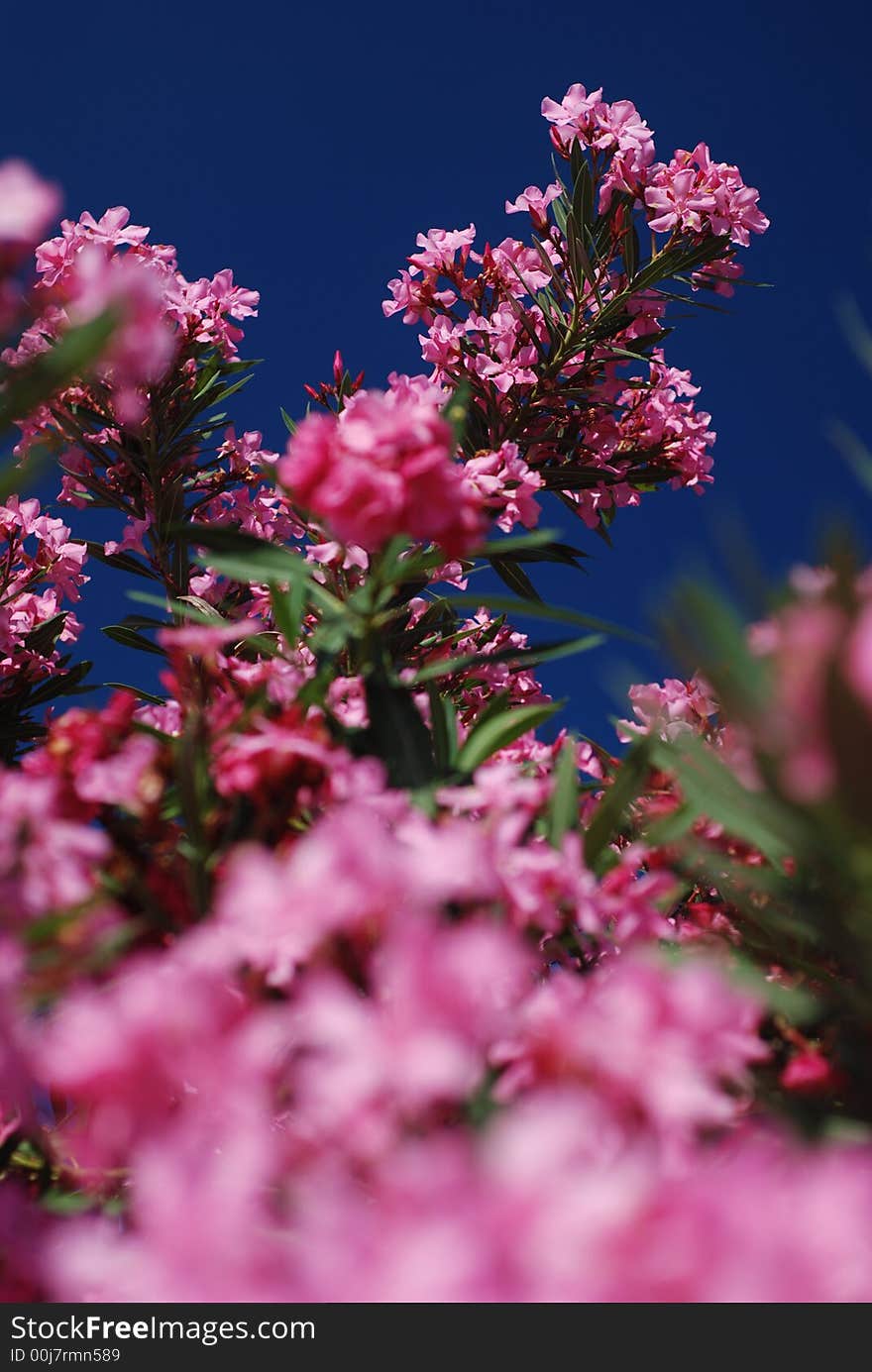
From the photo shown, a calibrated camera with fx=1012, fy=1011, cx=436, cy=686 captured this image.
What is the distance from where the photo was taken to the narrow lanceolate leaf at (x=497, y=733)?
1.20 meters

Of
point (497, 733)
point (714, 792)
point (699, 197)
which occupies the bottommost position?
point (714, 792)

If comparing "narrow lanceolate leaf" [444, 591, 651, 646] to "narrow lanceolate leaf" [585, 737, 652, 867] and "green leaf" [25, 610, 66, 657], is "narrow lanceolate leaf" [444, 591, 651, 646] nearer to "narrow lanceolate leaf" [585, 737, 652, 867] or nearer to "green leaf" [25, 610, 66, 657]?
"narrow lanceolate leaf" [585, 737, 652, 867]

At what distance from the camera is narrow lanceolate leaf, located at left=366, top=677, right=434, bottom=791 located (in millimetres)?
1086

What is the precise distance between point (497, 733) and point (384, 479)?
0.37 meters

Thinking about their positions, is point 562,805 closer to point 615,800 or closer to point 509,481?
point 615,800

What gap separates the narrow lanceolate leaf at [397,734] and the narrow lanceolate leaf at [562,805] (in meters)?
0.14

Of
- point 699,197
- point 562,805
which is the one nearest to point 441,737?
point 562,805

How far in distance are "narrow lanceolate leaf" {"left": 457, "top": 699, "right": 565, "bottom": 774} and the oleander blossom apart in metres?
0.27

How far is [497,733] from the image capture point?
4.04ft

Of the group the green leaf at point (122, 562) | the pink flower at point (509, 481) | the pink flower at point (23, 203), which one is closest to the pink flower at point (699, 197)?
the pink flower at point (509, 481)

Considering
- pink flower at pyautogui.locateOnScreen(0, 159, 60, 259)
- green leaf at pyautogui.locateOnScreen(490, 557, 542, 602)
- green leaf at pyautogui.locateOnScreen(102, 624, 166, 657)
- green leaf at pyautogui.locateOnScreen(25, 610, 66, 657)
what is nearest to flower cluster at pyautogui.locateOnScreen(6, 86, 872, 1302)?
pink flower at pyautogui.locateOnScreen(0, 159, 60, 259)

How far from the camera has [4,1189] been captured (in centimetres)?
79

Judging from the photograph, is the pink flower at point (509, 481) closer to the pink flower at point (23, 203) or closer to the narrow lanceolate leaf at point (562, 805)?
the narrow lanceolate leaf at point (562, 805)
